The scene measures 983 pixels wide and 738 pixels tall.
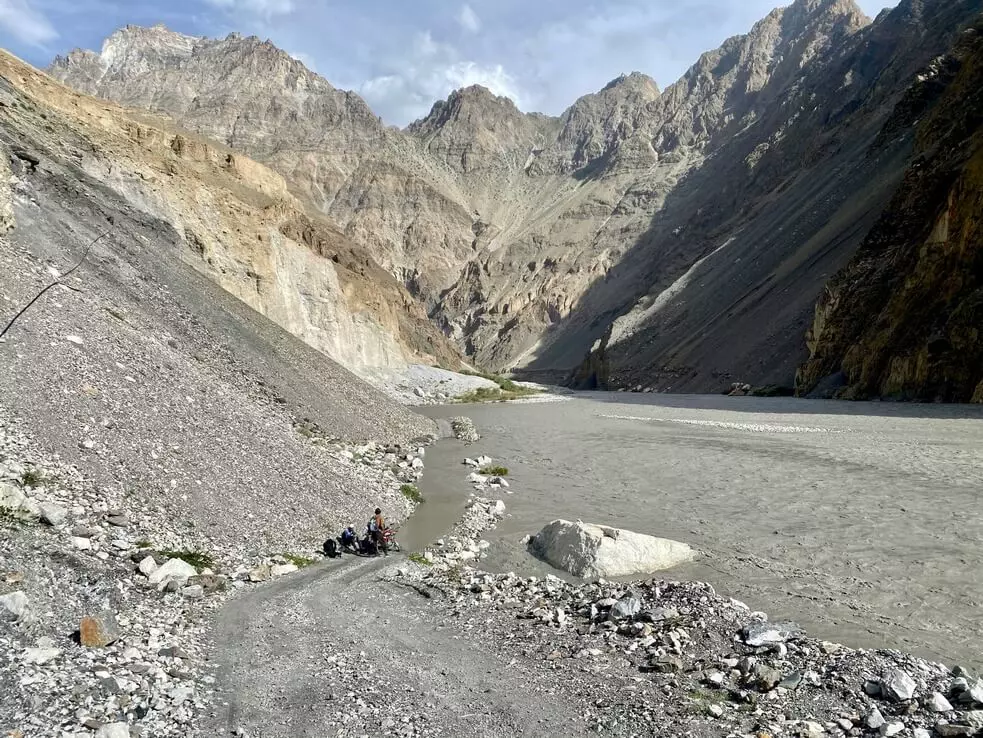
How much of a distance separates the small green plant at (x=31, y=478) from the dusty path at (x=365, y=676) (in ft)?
11.6

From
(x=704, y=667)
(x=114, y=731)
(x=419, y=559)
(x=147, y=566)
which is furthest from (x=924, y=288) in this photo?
(x=114, y=731)

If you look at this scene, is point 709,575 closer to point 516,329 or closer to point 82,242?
point 82,242

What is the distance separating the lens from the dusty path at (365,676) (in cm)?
586

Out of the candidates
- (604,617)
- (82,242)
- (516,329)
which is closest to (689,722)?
(604,617)

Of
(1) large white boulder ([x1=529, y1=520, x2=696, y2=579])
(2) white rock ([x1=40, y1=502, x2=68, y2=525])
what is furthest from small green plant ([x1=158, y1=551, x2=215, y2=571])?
(1) large white boulder ([x1=529, y1=520, x2=696, y2=579])

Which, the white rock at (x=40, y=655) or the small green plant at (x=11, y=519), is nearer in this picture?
the white rock at (x=40, y=655)

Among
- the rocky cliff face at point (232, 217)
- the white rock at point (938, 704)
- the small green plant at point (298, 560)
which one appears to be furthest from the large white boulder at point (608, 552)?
the rocky cliff face at point (232, 217)

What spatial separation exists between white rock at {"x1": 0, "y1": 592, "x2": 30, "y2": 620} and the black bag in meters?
5.83

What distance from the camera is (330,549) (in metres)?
11.8

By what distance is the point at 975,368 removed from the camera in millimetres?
30062

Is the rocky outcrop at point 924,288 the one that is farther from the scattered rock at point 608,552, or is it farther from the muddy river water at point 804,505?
the scattered rock at point 608,552

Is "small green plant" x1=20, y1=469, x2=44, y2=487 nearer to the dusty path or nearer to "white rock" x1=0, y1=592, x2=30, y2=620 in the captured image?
"white rock" x1=0, y1=592, x2=30, y2=620

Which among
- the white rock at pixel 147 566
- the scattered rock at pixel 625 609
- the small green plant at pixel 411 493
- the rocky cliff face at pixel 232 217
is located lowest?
the small green plant at pixel 411 493

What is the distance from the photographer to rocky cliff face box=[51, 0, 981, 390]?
68.2m
